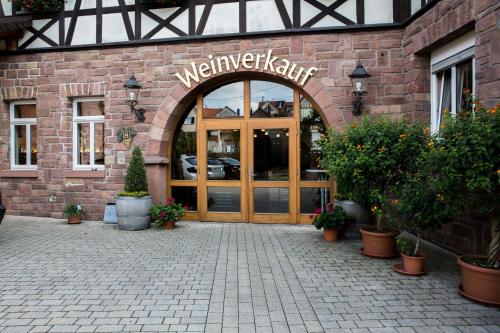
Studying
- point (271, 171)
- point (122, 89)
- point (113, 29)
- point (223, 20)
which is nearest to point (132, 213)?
point (122, 89)

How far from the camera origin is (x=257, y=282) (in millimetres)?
4094

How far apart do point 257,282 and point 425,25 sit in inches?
189

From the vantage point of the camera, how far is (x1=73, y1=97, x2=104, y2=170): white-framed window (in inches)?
313

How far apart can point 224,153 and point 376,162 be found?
11.9ft

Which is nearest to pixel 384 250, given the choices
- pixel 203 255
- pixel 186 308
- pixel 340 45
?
A: pixel 203 255

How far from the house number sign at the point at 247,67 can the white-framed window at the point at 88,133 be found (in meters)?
2.08

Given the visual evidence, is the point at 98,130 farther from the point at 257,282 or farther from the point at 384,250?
the point at 384,250

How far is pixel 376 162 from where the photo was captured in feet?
15.4

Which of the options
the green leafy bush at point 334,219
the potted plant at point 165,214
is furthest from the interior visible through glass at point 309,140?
the potted plant at point 165,214

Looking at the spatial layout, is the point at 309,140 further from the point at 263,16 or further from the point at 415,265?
the point at 415,265

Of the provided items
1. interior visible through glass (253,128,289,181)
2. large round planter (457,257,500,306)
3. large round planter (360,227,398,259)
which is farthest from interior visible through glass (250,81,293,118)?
large round planter (457,257,500,306)

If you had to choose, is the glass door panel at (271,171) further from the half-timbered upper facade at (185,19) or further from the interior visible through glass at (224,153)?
the half-timbered upper facade at (185,19)

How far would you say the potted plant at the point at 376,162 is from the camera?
15.3 feet

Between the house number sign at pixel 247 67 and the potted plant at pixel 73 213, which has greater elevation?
the house number sign at pixel 247 67
